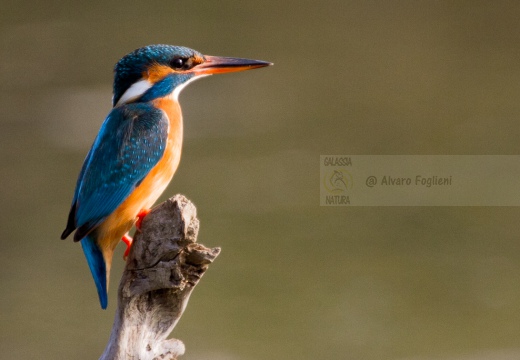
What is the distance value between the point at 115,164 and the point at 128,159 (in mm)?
32

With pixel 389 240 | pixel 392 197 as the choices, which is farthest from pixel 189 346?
pixel 392 197

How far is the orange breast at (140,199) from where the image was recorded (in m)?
2.15

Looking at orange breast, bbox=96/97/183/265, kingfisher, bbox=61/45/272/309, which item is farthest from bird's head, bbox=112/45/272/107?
orange breast, bbox=96/97/183/265

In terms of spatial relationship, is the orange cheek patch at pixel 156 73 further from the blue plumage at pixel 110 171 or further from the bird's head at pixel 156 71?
the blue plumage at pixel 110 171

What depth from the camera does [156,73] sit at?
2.28 m

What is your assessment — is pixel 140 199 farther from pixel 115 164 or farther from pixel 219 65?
pixel 219 65

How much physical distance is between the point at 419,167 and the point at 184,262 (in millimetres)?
3860

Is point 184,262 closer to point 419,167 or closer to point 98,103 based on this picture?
point 419,167

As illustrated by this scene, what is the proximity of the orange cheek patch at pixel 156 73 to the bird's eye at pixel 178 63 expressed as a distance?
2 cm

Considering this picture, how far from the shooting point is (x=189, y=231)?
2020mm

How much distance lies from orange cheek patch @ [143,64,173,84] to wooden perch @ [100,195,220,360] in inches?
13.9

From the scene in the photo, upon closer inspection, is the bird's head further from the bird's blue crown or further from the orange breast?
the orange breast

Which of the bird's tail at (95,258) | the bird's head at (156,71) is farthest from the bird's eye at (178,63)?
the bird's tail at (95,258)

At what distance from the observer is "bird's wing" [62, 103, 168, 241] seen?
2100 mm
